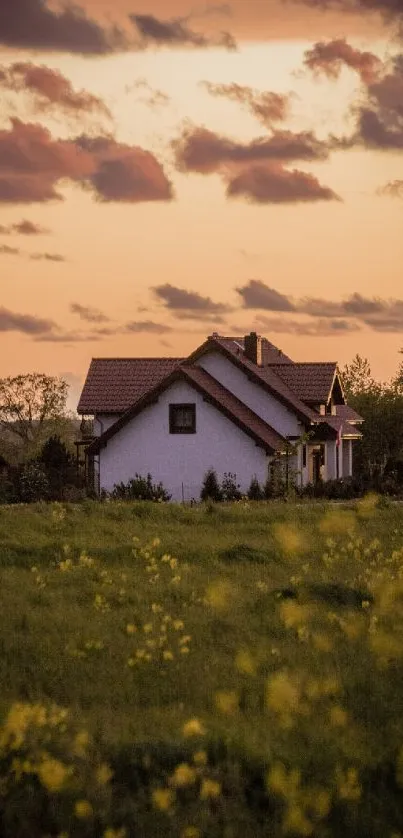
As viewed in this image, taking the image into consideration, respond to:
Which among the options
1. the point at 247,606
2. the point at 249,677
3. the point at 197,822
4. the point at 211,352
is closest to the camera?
the point at 197,822

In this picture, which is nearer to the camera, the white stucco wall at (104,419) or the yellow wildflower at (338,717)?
the yellow wildflower at (338,717)

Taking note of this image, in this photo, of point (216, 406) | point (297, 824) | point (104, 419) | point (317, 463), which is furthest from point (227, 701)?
point (317, 463)

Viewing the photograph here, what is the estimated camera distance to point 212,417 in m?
55.2

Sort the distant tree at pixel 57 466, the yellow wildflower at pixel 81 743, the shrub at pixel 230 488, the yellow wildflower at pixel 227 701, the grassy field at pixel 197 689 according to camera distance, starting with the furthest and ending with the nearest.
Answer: the distant tree at pixel 57 466
the shrub at pixel 230 488
the yellow wildflower at pixel 227 701
the yellow wildflower at pixel 81 743
the grassy field at pixel 197 689

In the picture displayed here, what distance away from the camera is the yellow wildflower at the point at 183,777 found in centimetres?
919

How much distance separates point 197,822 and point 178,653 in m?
4.28

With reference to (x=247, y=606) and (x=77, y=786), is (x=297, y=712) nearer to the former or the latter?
(x=77, y=786)

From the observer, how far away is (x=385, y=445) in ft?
274

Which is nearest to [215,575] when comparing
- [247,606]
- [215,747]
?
[247,606]

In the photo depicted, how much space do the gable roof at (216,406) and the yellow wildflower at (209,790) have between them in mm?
44573

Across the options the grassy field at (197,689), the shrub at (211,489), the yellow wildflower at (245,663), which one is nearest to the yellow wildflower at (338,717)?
the grassy field at (197,689)

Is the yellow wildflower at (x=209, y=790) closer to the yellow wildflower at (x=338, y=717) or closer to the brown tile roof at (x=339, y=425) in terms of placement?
the yellow wildflower at (x=338, y=717)

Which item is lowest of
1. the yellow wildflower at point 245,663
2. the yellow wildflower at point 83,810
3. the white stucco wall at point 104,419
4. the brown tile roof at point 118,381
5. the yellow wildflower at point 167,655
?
the yellow wildflower at point 83,810

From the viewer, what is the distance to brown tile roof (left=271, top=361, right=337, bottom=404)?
62.1m
